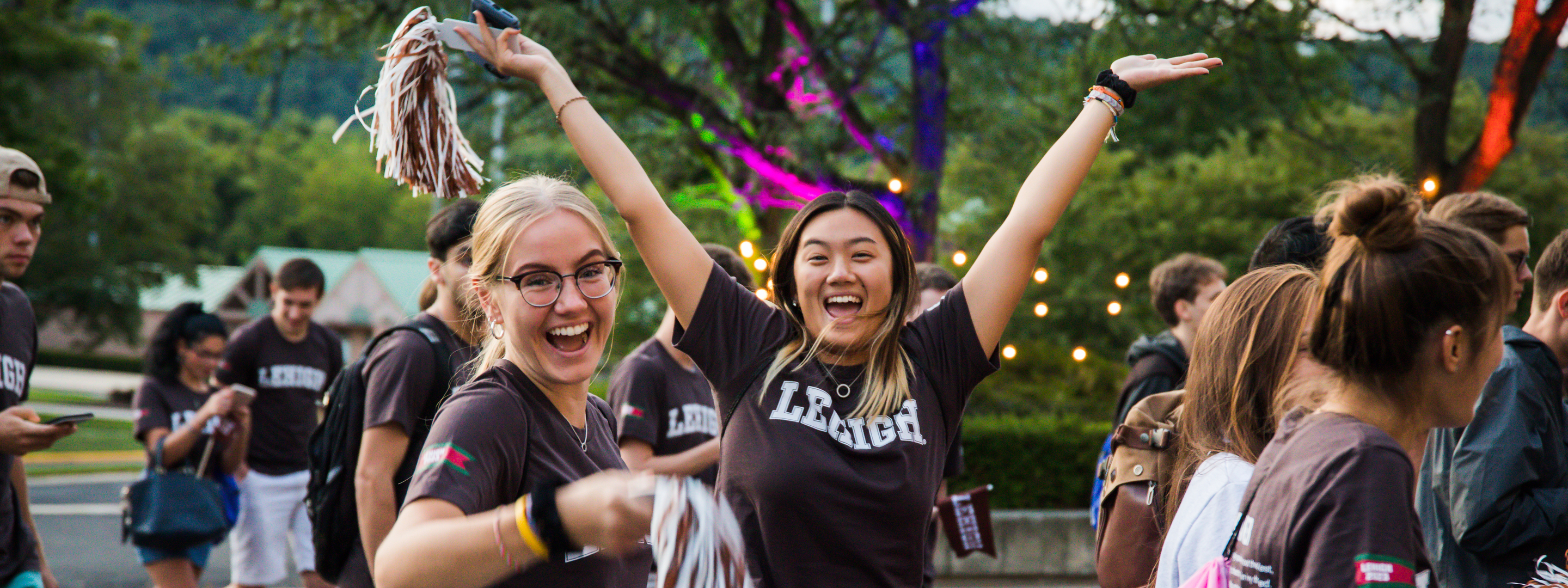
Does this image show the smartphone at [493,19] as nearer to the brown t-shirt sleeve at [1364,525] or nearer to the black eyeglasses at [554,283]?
the black eyeglasses at [554,283]

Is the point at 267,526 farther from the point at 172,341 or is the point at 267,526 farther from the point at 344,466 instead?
the point at 344,466

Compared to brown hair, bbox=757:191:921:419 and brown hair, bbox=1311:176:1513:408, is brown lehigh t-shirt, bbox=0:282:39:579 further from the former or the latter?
brown hair, bbox=1311:176:1513:408

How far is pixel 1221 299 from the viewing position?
2.50 m

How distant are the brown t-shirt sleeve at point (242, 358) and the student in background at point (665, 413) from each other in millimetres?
2982

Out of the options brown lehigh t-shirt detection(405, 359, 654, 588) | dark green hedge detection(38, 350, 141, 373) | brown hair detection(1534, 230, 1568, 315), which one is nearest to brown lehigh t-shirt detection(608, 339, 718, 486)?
brown lehigh t-shirt detection(405, 359, 654, 588)

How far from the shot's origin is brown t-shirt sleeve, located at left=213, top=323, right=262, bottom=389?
6336 millimetres

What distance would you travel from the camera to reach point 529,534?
1.58 metres

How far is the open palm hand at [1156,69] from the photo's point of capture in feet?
8.75

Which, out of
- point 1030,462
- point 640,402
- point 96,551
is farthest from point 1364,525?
point 96,551

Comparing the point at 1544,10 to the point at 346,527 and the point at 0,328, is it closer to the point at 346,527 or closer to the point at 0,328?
the point at 346,527

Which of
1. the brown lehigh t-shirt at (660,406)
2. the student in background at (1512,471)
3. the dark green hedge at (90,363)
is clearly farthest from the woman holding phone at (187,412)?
the dark green hedge at (90,363)

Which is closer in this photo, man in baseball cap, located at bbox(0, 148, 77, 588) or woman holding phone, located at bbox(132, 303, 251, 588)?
Result: man in baseball cap, located at bbox(0, 148, 77, 588)

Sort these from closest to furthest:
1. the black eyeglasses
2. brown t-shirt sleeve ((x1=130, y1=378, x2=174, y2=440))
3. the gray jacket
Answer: the black eyeglasses < the gray jacket < brown t-shirt sleeve ((x1=130, y1=378, x2=174, y2=440))

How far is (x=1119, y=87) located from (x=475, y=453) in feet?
5.64
